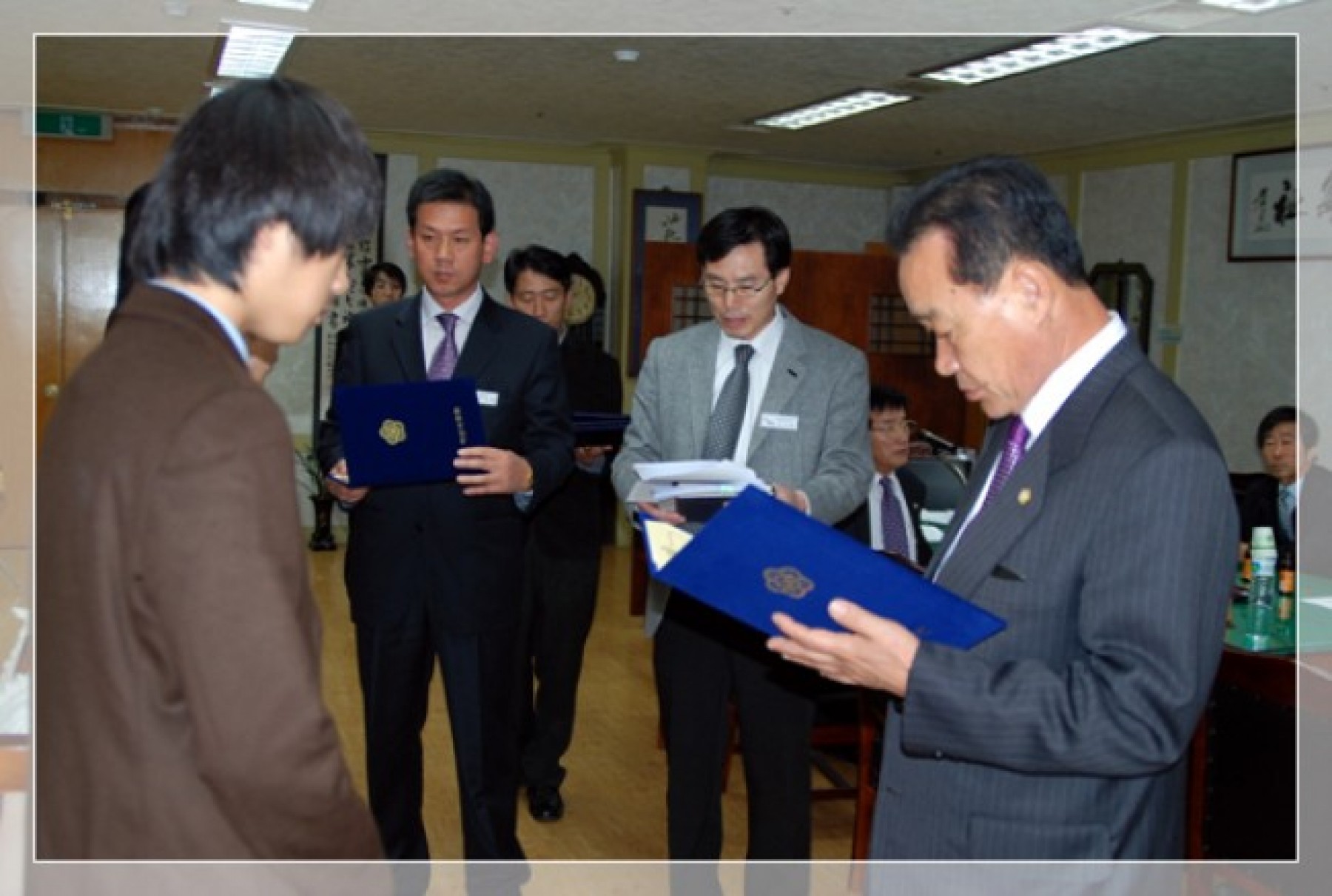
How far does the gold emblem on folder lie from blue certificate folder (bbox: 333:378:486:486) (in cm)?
127

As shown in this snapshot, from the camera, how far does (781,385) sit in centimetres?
303

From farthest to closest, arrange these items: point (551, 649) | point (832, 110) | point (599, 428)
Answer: point (832, 110), point (551, 649), point (599, 428)

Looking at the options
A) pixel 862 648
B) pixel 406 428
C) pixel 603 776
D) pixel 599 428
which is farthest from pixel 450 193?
pixel 603 776

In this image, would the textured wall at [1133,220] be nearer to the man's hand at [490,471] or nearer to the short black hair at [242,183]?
the man's hand at [490,471]

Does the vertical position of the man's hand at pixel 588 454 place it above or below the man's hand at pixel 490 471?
below

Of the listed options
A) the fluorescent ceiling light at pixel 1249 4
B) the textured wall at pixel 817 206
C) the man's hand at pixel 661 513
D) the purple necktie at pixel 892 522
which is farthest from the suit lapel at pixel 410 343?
the textured wall at pixel 817 206

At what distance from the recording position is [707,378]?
10.2 ft

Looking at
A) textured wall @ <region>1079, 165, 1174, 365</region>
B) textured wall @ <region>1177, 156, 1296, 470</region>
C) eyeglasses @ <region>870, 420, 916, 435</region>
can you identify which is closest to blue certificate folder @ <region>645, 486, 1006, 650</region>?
eyeglasses @ <region>870, 420, 916, 435</region>

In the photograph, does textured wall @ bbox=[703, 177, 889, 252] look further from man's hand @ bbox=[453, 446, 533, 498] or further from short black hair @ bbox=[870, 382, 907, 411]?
man's hand @ bbox=[453, 446, 533, 498]

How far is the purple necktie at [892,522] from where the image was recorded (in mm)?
4488

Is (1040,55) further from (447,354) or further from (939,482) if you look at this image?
Answer: (447,354)

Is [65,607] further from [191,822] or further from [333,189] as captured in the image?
[333,189]

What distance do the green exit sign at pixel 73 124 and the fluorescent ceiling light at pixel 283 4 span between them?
3848 millimetres

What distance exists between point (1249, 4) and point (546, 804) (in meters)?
3.99
